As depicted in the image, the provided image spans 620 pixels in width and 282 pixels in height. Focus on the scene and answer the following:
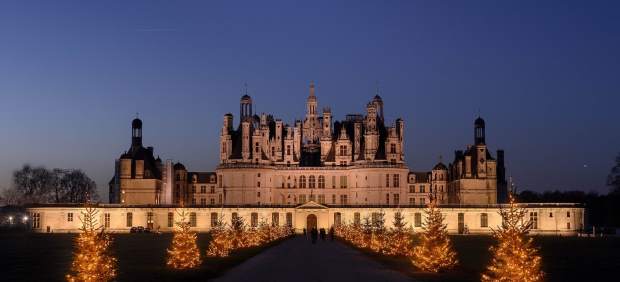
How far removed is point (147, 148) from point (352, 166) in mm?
30781

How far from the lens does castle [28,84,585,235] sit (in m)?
104

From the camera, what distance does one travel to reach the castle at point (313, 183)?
104 metres

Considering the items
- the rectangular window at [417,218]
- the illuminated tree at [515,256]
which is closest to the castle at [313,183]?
the rectangular window at [417,218]

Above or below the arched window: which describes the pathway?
below

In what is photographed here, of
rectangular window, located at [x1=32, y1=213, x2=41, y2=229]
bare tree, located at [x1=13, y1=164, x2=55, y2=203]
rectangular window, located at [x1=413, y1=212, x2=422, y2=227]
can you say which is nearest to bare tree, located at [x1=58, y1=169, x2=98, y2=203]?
bare tree, located at [x1=13, y1=164, x2=55, y2=203]

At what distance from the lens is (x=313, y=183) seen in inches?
4520

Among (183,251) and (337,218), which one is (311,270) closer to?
(183,251)

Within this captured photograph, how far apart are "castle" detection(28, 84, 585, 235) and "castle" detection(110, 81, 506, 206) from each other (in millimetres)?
140

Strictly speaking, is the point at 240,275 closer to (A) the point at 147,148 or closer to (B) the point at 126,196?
(B) the point at 126,196

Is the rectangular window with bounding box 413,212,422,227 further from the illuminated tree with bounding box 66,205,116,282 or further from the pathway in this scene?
the illuminated tree with bounding box 66,205,116,282

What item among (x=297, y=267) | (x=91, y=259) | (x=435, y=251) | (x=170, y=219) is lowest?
(x=170, y=219)

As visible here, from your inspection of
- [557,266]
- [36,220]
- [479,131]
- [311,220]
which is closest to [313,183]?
[311,220]

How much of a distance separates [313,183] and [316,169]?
6.70ft

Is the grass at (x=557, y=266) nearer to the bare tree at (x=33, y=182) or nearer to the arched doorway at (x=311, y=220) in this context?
the arched doorway at (x=311, y=220)
